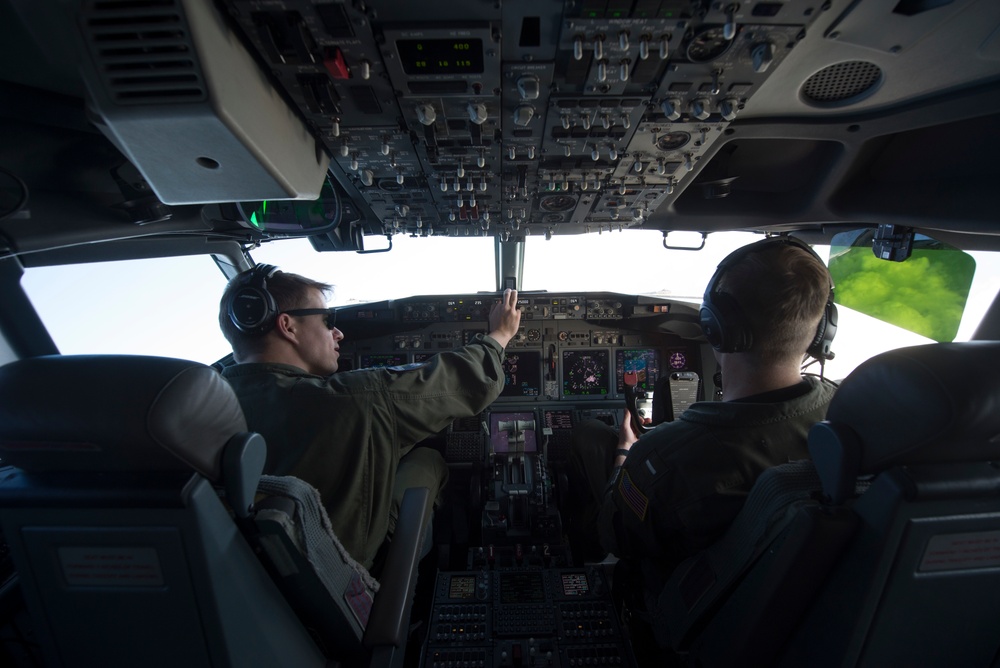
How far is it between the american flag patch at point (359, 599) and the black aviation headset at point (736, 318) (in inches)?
50.0

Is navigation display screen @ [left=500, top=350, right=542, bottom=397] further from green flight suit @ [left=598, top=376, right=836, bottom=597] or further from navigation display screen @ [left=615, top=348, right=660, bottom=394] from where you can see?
green flight suit @ [left=598, top=376, right=836, bottom=597]

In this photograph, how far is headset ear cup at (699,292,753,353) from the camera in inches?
47.5

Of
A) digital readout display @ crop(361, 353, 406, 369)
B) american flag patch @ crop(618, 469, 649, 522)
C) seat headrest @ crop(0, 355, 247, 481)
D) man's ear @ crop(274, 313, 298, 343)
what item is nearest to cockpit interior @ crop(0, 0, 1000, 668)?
seat headrest @ crop(0, 355, 247, 481)

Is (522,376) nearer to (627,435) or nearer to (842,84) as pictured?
(627,435)

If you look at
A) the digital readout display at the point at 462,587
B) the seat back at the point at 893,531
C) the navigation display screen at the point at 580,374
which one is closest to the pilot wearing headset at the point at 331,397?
the digital readout display at the point at 462,587

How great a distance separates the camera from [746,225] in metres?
2.68

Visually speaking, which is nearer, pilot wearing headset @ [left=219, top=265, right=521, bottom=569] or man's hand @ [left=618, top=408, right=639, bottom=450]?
pilot wearing headset @ [left=219, top=265, right=521, bottom=569]

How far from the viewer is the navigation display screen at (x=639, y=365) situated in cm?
306

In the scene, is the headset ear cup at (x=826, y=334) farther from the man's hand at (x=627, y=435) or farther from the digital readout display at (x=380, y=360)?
the digital readout display at (x=380, y=360)

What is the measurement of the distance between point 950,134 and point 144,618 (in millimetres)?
3264

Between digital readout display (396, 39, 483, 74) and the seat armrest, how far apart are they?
1.37 metres

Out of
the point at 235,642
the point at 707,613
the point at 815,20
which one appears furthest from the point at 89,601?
the point at 815,20

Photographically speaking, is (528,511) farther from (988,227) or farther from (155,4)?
(988,227)

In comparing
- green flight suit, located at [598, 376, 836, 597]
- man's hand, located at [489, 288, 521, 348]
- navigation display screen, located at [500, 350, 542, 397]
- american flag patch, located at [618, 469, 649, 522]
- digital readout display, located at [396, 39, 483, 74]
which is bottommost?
navigation display screen, located at [500, 350, 542, 397]
